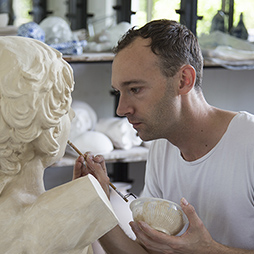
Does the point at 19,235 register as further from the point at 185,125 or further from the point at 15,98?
the point at 185,125

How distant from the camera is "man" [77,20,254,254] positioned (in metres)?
1.48

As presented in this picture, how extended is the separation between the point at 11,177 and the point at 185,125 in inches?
27.4

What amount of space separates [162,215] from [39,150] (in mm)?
374

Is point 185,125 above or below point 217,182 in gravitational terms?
above

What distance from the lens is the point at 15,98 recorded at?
0.98 metres

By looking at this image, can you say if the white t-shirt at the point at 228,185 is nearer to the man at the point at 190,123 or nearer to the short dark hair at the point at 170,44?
the man at the point at 190,123

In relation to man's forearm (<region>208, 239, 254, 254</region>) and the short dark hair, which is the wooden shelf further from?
man's forearm (<region>208, 239, 254, 254</region>)

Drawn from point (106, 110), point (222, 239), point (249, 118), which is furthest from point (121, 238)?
point (106, 110)

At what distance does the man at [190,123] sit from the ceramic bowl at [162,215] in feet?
0.74

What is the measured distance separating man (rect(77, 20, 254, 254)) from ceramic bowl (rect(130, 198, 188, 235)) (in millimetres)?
226

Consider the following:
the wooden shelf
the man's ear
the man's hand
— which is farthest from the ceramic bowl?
the wooden shelf

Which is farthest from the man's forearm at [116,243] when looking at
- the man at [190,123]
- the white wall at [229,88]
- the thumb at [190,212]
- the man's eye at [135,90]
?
the white wall at [229,88]

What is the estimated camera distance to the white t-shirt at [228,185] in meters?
1.49

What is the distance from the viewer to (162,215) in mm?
1208
